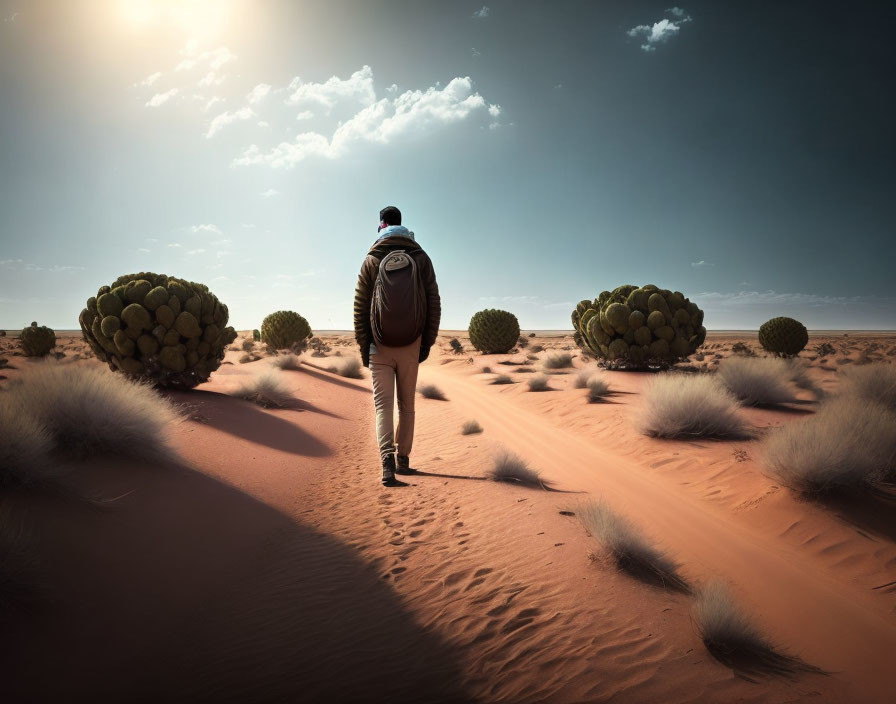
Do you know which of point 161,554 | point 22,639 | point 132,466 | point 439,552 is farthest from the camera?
point 132,466

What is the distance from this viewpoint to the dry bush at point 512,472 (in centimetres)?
526

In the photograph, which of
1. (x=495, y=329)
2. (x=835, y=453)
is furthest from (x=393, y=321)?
(x=495, y=329)

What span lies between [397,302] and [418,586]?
2.76 meters

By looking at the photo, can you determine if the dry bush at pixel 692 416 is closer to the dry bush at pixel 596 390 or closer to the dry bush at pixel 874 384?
the dry bush at pixel 874 384

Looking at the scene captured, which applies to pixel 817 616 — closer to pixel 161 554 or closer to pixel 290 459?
pixel 161 554

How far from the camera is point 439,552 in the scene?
3.59m

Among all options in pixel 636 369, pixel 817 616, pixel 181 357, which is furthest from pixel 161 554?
pixel 636 369

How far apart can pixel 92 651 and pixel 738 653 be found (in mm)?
3392

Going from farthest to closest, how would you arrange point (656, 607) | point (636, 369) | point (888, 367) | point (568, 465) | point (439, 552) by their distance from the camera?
1. point (636, 369)
2. point (888, 367)
3. point (568, 465)
4. point (439, 552)
5. point (656, 607)

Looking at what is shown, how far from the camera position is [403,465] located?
18.7 feet

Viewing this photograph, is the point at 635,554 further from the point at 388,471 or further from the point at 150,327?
the point at 150,327

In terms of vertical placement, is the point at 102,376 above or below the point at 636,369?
above

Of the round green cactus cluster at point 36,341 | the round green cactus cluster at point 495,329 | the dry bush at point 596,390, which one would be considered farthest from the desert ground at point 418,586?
the round green cactus cluster at point 36,341

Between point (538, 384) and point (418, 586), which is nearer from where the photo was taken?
point (418, 586)
